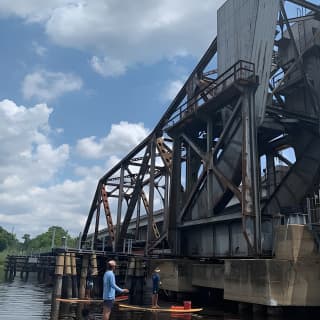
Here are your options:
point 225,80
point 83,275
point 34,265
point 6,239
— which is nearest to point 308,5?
point 225,80

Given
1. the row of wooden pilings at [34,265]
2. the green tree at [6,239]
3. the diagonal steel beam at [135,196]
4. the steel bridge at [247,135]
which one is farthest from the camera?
the green tree at [6,239]

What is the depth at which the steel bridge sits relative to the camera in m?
23.0

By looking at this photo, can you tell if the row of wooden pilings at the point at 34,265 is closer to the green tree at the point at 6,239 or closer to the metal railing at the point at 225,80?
the metal railing at the point at 225,80

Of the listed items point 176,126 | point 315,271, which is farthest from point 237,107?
point 315,271

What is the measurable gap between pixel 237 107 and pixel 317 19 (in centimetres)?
901

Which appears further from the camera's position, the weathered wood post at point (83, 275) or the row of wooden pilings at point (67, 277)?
the weathered wood post at point (83, 275)

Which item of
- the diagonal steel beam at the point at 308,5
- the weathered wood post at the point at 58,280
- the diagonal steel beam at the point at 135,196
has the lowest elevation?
the weathered wood post at the point at 58,280

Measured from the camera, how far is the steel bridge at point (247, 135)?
23047 millimetres

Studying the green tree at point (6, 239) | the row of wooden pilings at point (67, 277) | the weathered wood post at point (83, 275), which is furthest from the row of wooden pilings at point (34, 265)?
the green tree at point (6, 239)

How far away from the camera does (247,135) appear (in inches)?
889

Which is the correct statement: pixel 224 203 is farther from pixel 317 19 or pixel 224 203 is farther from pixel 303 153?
pixel 317 19

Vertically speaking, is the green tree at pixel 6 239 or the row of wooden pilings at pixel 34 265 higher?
the green tree at pixel 6 239

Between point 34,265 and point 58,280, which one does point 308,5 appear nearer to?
point 58,280

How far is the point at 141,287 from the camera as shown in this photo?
27703 mm
